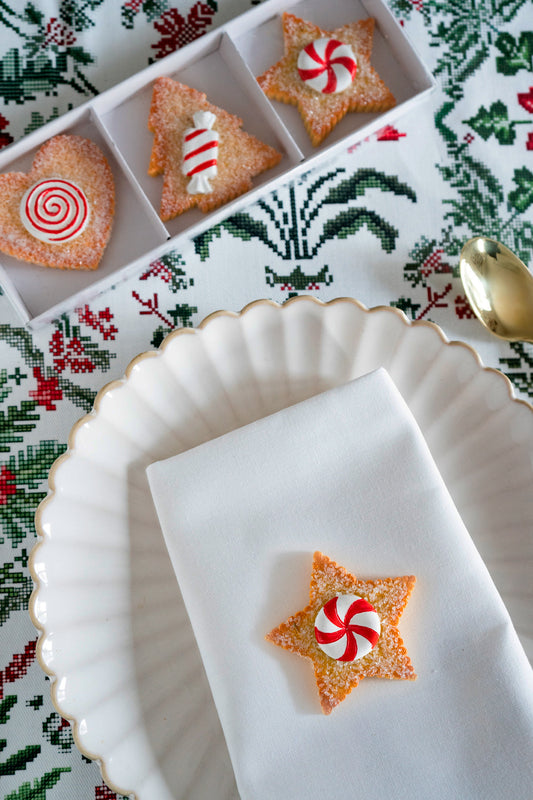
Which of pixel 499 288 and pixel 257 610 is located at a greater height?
pixel 499 288

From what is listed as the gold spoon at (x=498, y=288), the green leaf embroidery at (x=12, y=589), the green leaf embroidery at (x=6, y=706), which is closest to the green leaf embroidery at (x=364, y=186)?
the gold spoon at (x=498, y=288)

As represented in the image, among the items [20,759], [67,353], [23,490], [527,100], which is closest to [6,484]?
[23,490]

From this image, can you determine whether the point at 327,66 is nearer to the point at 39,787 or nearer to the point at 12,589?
the point at 12,589

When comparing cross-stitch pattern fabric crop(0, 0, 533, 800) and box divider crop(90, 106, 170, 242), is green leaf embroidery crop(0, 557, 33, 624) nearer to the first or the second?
cross-stitch pattern fabric crop(0, 0, 533, 800)

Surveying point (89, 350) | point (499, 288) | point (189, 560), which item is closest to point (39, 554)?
point (189, 560)

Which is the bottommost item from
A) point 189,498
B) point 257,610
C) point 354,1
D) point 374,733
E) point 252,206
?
point 374,733

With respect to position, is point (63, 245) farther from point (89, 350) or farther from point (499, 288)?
point (499, 288)
